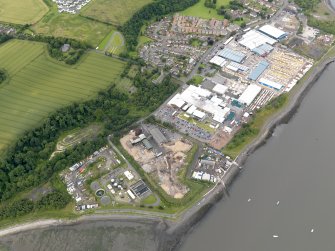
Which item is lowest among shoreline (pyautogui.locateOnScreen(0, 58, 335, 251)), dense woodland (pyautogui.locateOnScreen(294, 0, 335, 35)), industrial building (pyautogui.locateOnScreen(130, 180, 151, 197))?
shoreline (pyautogui.locateOnScreen(0, 58, 335, 251))

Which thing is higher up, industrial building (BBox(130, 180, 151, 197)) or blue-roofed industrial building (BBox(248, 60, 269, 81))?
blue-roofed industrial building (BBox(248, 60, 269, 81))

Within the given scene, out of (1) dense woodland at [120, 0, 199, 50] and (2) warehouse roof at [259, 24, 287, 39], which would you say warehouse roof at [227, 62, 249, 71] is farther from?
(1) dense woodland at [120, 0, 199, 50]

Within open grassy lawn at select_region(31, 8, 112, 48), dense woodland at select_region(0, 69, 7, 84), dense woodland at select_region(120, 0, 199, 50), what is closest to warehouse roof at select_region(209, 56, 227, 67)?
dense woodland at select_region(120, 0, 199, 50)

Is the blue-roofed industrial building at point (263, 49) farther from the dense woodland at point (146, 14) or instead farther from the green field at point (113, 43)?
the green field at point (113, 43)

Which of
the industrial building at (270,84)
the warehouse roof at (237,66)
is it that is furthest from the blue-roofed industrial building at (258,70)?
the warehouse roof at (237,66)

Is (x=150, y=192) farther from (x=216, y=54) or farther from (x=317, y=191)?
(x=216, y=54)

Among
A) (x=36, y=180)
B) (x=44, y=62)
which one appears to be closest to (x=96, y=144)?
(x=36, y=180)

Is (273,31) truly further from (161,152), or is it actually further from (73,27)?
(73,27)

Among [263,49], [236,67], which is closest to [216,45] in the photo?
[236,67]
